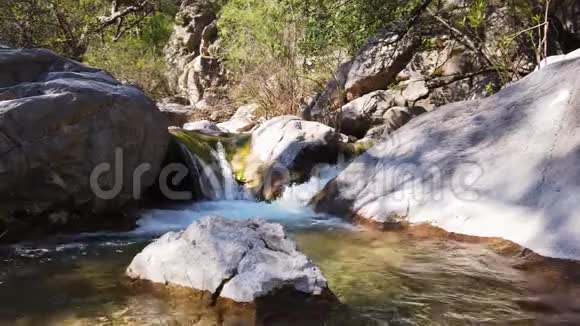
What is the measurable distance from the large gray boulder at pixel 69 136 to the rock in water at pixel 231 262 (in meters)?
2.09

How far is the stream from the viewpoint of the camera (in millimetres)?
3328

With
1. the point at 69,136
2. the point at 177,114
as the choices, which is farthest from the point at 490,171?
the point at 177,114

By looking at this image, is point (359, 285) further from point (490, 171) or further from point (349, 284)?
point (490, 171)

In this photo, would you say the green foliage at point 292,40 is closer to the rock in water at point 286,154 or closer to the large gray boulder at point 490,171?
the rock in water at point 286,154

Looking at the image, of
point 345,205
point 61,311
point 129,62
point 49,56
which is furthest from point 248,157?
point 129,62

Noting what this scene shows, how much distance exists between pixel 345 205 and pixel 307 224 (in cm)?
53

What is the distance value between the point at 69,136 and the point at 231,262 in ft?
9.85

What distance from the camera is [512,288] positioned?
376 cm

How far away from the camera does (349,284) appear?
3943 mm

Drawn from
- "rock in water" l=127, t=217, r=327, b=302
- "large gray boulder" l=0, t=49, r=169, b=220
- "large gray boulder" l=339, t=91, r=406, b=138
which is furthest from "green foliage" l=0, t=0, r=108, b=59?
"rock in water" l=127, t=217, r=327, b=302
